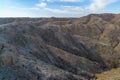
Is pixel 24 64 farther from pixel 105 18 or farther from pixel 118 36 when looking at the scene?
pixel 105 18

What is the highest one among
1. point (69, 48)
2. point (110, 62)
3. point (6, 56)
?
point (6, 56)

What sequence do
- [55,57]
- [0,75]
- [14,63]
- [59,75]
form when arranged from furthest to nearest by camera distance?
[55,57], [59,75], [14,63], [0,75]

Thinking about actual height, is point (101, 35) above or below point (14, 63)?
below

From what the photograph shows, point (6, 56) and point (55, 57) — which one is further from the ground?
point (6, 56)

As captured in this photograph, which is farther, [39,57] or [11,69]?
[39,57]

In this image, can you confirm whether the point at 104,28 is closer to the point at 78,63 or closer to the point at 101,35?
the point at 101,35

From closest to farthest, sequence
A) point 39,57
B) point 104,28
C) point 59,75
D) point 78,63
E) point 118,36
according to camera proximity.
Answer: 1. point 59,75
2. point 39,57
3. point 78,63
4. point 118,36
5. point 104,28

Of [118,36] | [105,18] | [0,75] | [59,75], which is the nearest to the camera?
[0,75]

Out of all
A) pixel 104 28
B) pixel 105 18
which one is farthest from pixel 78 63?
pixel 105 18

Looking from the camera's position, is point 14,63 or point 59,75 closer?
point 14,63

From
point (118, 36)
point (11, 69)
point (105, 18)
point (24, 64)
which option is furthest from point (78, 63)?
point (105, 18)
